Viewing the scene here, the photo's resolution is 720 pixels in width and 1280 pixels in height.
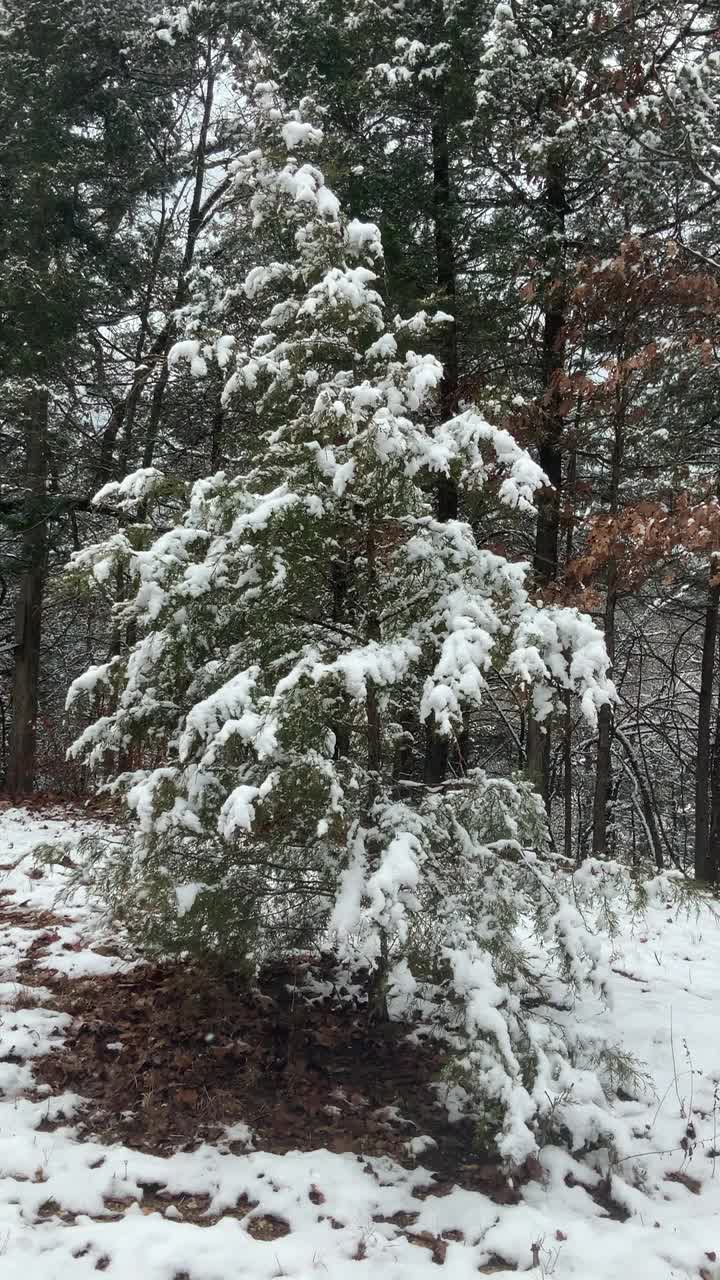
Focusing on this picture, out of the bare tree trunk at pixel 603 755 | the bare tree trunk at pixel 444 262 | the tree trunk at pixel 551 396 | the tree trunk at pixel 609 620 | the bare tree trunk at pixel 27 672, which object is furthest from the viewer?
the bare tree trunk at pixel 27 672

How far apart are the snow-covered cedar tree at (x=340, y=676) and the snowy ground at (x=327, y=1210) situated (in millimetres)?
342

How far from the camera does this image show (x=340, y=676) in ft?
12.5

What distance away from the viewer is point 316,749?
13.3 ft

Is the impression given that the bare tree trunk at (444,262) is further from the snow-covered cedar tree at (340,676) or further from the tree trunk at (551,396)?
the snow-covered cedar tree at (340,676)

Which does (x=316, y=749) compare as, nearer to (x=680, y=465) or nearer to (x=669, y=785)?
(x=680, y=465)

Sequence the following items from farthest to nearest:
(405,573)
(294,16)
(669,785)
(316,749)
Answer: (669,785) < (294,16) < (405,573) < (316,749)

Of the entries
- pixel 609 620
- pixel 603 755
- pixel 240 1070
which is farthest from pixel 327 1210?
pixel 609 620

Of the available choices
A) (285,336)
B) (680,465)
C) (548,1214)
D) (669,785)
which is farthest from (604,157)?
(669,785)

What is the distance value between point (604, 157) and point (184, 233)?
6.98 meters

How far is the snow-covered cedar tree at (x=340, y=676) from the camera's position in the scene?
149 inches

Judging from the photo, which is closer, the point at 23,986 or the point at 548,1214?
the point at 548,1214

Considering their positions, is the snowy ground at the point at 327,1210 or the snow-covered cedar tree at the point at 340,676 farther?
the snow-covered cedar tree at the point at 340,676

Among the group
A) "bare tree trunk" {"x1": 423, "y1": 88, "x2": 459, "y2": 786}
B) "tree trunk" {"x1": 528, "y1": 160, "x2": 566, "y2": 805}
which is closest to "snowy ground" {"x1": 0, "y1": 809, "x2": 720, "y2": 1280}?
"tree trunk" {"x1": 528, "y1": 160, "x2": 566, "y2": 805}

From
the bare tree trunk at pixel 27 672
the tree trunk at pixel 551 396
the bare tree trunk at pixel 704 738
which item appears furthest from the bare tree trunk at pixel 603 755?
the bare tree trunk at pixel 27 672
